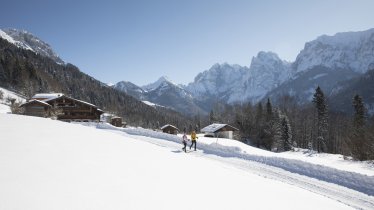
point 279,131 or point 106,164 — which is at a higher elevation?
point 279,131

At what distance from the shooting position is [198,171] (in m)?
16.2

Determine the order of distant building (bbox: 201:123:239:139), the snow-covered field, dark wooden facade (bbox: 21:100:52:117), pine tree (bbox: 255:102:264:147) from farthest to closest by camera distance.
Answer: pine tree (bbox: 255:102:264:147) → distant building (bbox: 201:123:239:139) → dark wooden facade (bbox: 21:100:52:117) → the snow-covered field

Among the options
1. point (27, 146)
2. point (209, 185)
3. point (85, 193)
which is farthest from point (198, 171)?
point (27, 146)

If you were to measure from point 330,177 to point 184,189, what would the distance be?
436 inches

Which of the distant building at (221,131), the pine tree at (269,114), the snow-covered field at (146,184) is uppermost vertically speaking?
the pine tree at (269,114)

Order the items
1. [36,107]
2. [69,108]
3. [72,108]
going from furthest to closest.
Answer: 1. [72,108]
2. [69,108]
3. [36,107]

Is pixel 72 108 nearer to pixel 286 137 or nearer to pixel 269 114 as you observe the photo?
pixel 286 137

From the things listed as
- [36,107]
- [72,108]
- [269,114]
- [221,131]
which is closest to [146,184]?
[36,107]

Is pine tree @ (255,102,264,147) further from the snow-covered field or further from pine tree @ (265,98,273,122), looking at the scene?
the snow-covered field

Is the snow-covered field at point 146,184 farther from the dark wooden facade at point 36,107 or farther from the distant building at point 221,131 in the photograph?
the distant building at point 221,131

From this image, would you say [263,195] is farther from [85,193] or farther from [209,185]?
[85,193]

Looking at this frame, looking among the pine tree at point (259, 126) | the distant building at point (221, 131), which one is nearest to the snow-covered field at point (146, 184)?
the distant building at point (221, 131)

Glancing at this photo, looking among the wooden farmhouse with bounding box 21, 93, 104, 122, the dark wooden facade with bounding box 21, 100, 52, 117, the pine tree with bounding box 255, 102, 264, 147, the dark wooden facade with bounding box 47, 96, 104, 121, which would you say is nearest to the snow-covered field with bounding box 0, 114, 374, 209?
the dark wooden facade with bounding box 21, 100, 52, 117

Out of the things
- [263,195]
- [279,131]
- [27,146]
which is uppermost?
[279,131]
